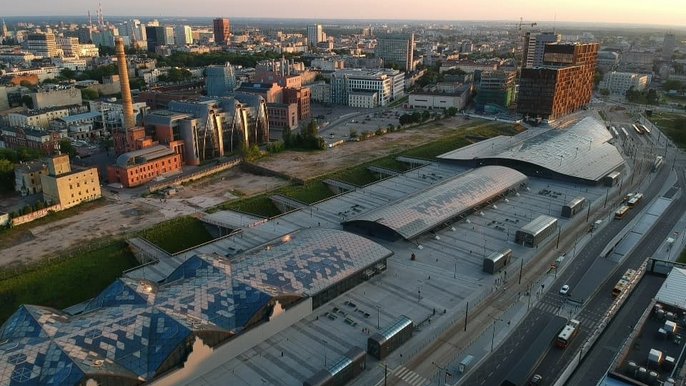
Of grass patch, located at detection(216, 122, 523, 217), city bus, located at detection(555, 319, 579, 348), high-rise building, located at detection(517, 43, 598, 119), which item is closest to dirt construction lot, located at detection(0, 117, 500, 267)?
grass patch, located at detection(216, 122, 523, 217)

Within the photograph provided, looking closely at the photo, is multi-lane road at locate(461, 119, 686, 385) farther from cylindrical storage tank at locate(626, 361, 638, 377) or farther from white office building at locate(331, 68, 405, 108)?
white office building at locate(331, 68, 405, 108)

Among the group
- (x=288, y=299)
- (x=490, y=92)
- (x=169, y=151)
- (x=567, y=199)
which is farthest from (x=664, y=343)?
(x=490, y=92)

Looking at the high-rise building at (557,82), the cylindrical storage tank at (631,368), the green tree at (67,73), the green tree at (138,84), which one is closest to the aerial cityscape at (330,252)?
the cylindrical storage tank at (631,368)

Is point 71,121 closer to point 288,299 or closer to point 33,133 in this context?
point 33,133

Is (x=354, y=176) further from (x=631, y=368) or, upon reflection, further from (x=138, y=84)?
(x=138, y=84)

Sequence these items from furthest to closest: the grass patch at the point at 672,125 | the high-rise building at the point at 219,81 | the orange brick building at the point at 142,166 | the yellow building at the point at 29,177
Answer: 1. the high-rise building at the point at 219,81
2. the grass patch at the point at 672,125
3. the orange brick building at the point at 142,166
4. the yellow building at the point at 29,177

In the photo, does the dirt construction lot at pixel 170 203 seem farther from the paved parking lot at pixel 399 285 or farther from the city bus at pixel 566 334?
the city bus at pixel 566 334

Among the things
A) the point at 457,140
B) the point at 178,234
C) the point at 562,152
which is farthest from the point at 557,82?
the point at 178,234
